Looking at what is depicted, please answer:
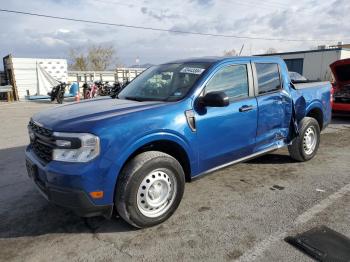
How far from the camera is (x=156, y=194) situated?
3406 mm

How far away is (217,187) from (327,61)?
2886 centimetres

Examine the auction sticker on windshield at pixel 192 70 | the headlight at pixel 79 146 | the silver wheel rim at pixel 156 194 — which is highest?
the auction sticker on windshield at pixel 192 70

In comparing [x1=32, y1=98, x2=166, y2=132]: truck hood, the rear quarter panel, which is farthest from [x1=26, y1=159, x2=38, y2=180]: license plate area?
the rear quarter panel

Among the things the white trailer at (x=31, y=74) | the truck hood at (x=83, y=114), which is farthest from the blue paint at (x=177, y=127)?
the white trailer at (x=31, y=74)

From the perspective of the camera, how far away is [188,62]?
433 cm

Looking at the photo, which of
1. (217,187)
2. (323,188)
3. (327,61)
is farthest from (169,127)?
(327,61)

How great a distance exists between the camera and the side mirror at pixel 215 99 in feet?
11.4

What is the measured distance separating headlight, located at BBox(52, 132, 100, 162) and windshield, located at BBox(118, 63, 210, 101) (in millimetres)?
1194

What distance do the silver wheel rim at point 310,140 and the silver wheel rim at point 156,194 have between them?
298 cm

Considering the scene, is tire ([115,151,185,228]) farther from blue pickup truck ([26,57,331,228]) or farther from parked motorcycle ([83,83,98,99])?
parked motorcycle ([83,83,98,99])

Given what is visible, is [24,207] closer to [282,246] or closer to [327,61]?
[282,246]

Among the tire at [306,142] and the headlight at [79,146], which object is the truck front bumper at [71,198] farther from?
the tire at [306,142]

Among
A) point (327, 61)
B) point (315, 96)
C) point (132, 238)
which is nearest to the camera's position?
point (132, 238)

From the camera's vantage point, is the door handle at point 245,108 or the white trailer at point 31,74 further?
the white trailer at point 31,74
